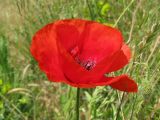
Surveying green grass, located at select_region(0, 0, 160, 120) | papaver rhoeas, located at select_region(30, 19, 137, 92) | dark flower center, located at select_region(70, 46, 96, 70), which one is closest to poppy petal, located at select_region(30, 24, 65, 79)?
papaver rhoeas, located at select_region(30, 19, 137, 92)

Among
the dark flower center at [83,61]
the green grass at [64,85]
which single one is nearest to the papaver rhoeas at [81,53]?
the dark flower center at [83,61]

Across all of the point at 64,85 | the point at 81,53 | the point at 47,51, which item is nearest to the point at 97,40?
the point at 81,53

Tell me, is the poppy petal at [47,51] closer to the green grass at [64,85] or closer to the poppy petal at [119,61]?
the poppy petal at [119,61]

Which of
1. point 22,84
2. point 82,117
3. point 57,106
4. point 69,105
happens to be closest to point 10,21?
point 22,84

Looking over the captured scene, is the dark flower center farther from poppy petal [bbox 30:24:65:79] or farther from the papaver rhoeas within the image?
→ poppy petal [bbox 30:24:65:79]

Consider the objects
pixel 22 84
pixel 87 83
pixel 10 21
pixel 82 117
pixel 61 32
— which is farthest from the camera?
pixel 10 21

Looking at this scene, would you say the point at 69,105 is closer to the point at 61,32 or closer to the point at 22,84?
the point at 61,32
